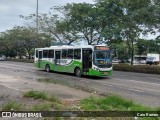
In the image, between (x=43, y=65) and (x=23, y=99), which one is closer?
(x=23, y=99)

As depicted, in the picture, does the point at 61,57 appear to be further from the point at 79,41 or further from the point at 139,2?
the point at 79,41

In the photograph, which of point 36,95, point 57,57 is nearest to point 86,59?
point 57,57

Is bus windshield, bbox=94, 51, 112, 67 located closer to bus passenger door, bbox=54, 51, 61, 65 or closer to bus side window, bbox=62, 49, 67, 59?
bus side window, bbox=62, 49, 67, 59

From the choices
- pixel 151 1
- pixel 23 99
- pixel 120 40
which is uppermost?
pixel 151 1

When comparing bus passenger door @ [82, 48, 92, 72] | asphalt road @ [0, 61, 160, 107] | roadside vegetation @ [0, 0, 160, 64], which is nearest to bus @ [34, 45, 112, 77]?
bus passenger door @ [82, 48, 92, 72]

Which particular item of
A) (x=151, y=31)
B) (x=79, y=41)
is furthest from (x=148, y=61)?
(x=151, y=31)

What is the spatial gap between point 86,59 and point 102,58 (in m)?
1.32

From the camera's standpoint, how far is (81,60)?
23922 millimetres

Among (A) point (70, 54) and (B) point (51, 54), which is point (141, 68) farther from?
(A) point (70, 54)

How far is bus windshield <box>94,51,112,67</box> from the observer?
22844 mm

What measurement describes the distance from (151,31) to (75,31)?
12.7 m

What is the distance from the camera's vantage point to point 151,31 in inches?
1296

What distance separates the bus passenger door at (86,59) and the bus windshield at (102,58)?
56cm

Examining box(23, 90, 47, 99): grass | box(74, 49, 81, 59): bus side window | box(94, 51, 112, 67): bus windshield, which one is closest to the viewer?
box(23, 90, 47, 99): grass
